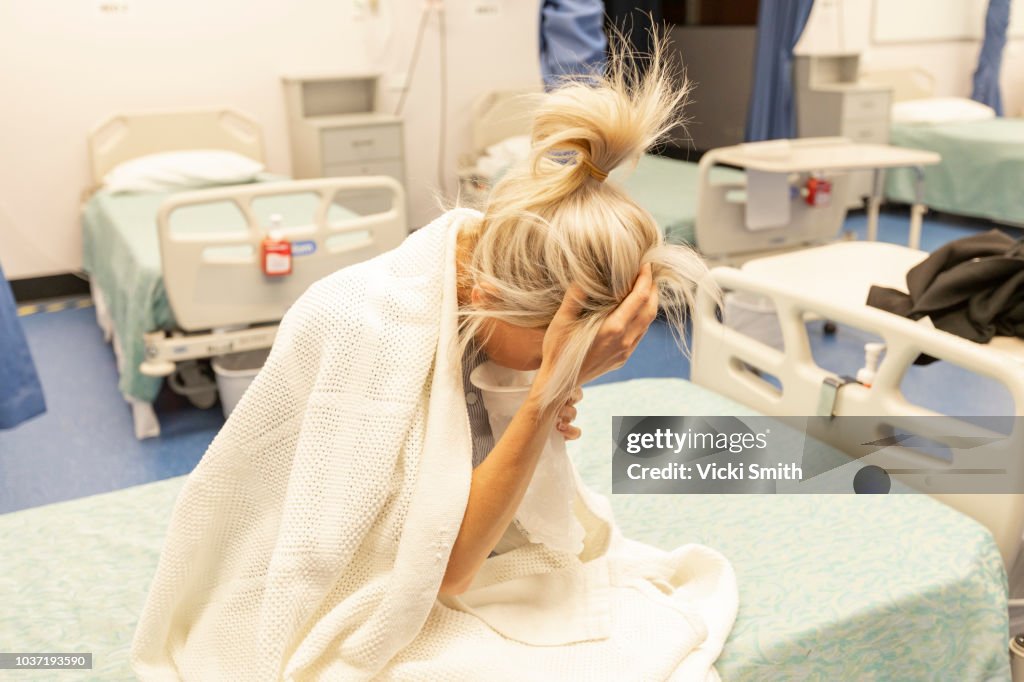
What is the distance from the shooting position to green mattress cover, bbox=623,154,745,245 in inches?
156

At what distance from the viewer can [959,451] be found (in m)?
1.63

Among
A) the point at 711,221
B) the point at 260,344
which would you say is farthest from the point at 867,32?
the point at 260,344

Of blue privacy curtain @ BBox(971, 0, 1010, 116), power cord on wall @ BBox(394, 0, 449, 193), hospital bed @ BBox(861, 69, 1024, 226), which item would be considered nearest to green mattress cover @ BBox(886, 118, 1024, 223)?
hospital bed @ BBox(861, 69, 1024, 226)

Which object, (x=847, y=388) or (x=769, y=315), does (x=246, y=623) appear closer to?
(x=847, y=388)

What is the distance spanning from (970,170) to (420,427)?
5634 mm

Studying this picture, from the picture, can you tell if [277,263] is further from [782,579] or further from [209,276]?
[782,579]

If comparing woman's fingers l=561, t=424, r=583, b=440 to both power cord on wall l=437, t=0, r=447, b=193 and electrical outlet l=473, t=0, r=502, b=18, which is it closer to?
power cord on wall l=437, t=0, r=447, b=193

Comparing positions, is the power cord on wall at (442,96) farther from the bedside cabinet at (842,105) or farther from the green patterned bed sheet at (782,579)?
the green patterned bed sheet at (782,579)

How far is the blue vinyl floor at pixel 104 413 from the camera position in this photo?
2887 millimetres

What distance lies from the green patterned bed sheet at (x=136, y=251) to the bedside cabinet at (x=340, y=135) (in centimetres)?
33

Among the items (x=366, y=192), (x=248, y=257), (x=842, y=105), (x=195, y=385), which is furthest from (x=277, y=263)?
(x=842, y=105)

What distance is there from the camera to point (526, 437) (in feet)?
3.51

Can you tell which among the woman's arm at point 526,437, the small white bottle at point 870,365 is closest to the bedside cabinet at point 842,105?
the small white bottle at point 870,365

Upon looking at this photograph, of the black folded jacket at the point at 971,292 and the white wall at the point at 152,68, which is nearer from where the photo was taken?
the black folded jacket at the point at 971,292
